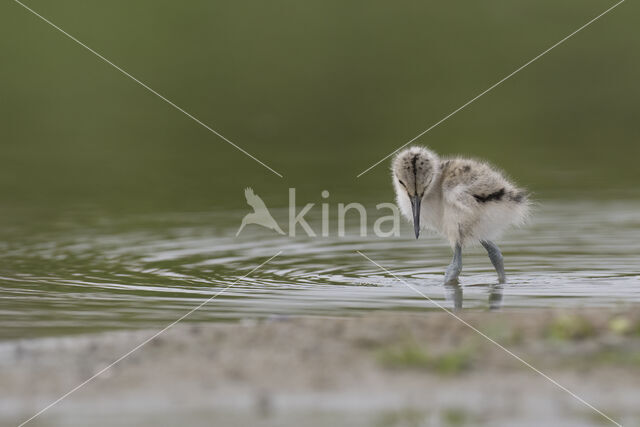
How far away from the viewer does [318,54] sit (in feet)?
71.1

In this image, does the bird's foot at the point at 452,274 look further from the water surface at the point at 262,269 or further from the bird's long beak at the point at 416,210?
the bird's long beak at the point at 416,210

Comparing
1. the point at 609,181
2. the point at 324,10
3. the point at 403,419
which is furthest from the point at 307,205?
the point at 324,10

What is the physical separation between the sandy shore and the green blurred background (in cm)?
679

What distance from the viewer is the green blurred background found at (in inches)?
564

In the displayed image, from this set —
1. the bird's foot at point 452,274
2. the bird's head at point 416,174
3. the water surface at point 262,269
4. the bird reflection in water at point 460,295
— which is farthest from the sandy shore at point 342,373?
the bird's head at point 416,174

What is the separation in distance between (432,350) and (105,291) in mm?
3438

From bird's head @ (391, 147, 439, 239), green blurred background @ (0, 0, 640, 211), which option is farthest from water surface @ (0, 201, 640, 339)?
green blurred background @ (0, 0, 640, 211)

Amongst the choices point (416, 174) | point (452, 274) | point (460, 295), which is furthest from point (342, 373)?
point (416, 174)

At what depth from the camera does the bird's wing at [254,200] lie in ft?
39.8

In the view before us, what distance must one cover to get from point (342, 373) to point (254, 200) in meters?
7.31

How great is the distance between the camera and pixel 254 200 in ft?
41.1

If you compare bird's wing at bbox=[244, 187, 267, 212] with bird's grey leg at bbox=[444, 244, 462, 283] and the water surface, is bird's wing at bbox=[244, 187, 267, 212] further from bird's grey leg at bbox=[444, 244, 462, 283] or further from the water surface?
bird's grey leg at bbox=[444, 244, 462, 283]

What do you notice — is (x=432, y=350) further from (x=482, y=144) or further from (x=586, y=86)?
(x=586, y=86)

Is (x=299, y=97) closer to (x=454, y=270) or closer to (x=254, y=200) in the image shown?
(x=254, y=200)
